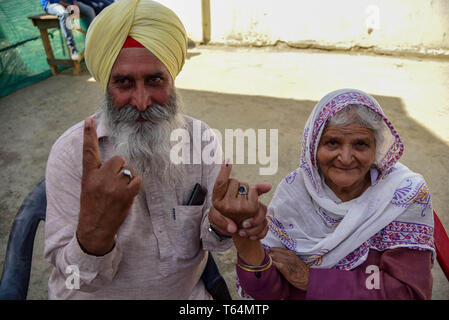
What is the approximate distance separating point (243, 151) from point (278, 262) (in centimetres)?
305

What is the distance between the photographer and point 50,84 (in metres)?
7.07

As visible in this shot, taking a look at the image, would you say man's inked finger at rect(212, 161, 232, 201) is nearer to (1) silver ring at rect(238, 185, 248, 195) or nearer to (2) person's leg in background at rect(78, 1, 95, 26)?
(1) silver ring at rect(238, 185, 248, 195)

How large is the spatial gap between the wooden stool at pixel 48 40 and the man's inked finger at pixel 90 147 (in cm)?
676

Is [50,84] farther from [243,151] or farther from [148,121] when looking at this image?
[148,121]

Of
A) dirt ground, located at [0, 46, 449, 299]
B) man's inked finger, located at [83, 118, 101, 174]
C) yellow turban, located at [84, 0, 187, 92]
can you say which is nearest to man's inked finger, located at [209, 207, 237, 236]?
man's inked finger, located at [83, 118, 101, 174]

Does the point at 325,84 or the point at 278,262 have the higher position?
the point at 278,262

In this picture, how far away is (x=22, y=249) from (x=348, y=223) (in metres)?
1.68

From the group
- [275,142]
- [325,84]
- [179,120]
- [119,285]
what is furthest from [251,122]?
[119,285]

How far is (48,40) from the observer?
6977mm

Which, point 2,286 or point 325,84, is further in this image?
point 325,84

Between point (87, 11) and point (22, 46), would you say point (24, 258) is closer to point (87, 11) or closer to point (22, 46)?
point (22, 46)

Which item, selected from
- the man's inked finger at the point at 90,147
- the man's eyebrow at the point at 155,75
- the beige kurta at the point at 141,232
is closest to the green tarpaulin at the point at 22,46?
the beige kurta at the point at 141,232

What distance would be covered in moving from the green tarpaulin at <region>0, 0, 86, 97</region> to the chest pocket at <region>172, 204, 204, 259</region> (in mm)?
6215

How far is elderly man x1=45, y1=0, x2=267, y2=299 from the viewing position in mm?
1614
